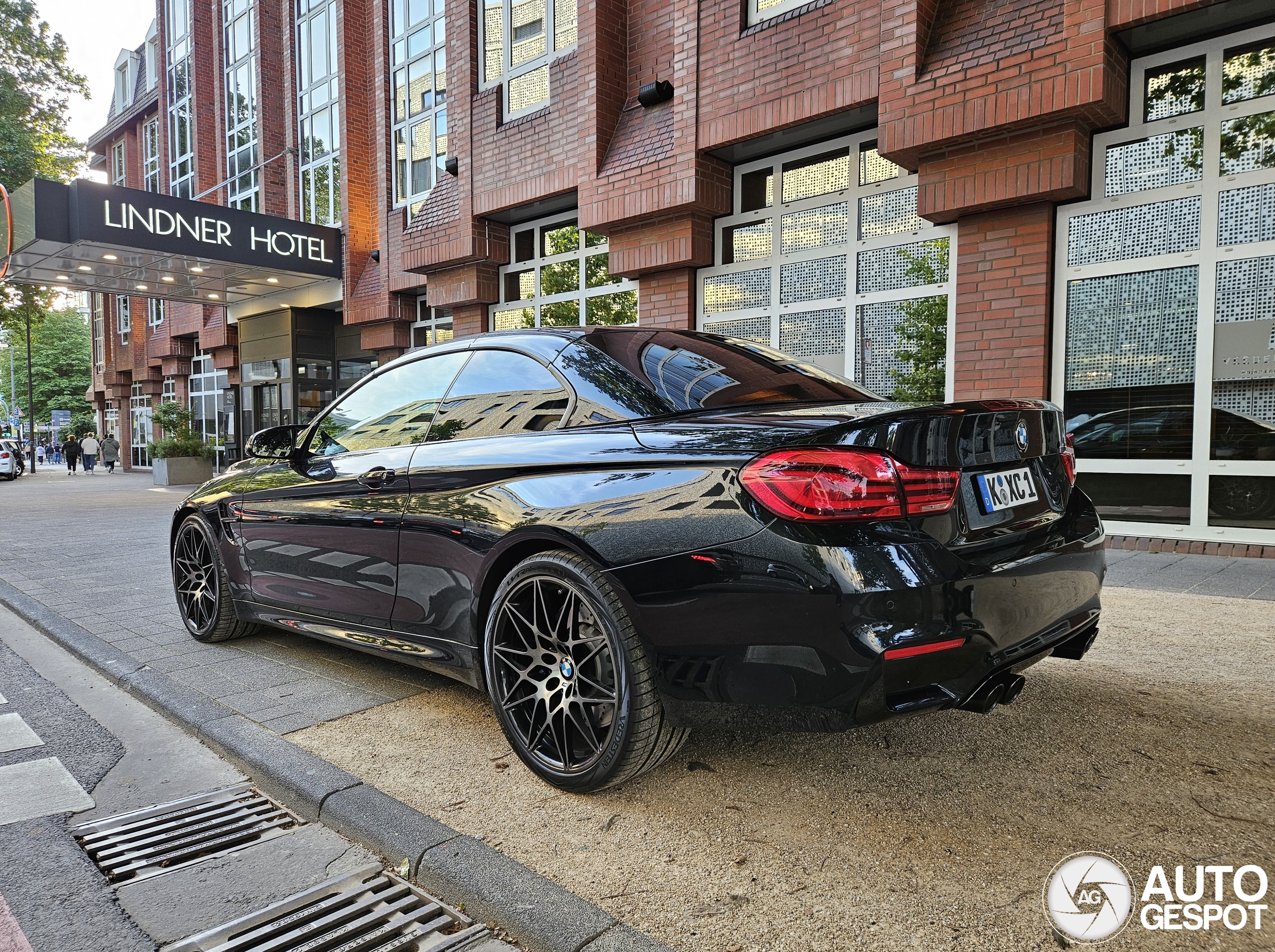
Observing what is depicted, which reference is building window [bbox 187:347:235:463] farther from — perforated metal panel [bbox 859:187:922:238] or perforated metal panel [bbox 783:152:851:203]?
perforated metal panel [bbox 859:187:922:238]

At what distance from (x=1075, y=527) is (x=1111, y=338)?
220 inches

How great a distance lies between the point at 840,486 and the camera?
2.12 meters

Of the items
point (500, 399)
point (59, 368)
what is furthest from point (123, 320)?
point (59, 368)

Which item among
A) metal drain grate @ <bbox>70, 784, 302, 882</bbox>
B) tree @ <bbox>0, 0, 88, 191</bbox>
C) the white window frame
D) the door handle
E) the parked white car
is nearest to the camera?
metal drain grate @ <bbox>70, 784, 302, 882</bbox>

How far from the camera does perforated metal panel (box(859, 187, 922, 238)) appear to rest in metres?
8.54

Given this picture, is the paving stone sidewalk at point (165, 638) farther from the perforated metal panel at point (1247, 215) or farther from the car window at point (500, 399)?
the perforated metal panel at point (1247, 215)

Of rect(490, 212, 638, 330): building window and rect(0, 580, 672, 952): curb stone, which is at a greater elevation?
rect(490, 212, 638, 330): building window

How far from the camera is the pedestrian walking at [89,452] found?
3172cm

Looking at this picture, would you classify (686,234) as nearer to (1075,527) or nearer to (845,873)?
(1075,527)

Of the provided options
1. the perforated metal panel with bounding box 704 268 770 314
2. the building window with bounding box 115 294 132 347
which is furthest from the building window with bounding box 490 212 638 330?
the building window with bounding box 115 294 132 347

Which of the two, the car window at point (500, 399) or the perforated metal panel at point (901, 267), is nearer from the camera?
the car window at point (500, 399)

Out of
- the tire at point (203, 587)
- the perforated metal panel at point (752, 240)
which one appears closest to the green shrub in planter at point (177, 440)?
the perforated metal panel at point (752, 240)

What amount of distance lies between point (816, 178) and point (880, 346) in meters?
2.13

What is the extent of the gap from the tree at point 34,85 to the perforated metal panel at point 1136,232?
26273mm
